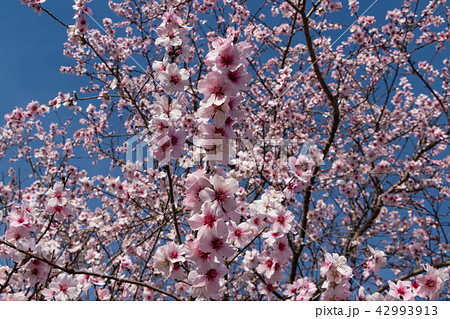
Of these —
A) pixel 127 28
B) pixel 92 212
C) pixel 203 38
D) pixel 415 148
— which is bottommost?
pixel 92 212

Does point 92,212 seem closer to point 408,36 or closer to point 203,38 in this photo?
point 203,38

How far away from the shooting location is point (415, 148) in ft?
17.0

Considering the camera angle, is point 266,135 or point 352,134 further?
point 352,134

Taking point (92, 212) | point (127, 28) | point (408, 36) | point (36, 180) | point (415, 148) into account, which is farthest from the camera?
point (127, 28)

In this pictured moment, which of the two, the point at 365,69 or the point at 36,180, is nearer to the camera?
the point at 365,69

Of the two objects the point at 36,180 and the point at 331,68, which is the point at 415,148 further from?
the point at 36,180

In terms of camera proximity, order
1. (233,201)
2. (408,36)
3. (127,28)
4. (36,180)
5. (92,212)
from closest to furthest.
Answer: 1. (233,201)
2. (408,36)
3. (92,212)
4. (36,180)
5. (127,28)

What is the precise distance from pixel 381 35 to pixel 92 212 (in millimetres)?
5672

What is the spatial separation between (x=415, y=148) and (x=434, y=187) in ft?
2.70

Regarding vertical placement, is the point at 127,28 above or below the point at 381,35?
above

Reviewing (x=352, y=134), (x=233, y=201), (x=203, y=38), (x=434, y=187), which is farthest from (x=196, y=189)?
(x=434, y=187)

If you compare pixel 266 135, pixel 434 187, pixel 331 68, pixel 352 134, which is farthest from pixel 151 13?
pixel 434 187

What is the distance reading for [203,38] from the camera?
211 inches

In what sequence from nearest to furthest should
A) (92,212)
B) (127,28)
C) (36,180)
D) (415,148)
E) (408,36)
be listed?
(408,36) → (415,148) → (92,212) → (36,180) → (127,28)
